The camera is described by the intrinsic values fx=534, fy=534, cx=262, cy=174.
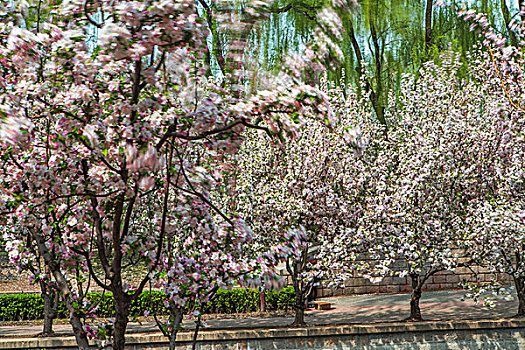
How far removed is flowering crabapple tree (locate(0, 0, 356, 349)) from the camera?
3.79m

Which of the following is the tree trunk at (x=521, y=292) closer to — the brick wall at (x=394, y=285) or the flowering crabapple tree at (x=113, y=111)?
the brick wall at (x=394, y=285)

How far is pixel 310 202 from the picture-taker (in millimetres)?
13141

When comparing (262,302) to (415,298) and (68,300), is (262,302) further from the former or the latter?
(68,300)

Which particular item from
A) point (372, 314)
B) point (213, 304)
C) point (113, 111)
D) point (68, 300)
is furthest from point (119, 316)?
point (213, 304)

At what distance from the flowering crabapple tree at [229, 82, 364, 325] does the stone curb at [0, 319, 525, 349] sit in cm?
145

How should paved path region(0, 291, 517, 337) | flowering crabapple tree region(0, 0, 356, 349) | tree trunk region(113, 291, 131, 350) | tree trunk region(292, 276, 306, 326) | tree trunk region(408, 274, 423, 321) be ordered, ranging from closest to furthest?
flowering crabapple tree region(0, 0, 356, 349)
tree trunk region(113, 291, 131, 350)
tree trunk region(408, 274, 423, 321)
tree trunk region(292, 276, 306, 326)
paved path region(0, 291, 517, 337)

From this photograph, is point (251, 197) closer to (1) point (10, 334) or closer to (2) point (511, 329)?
(2) point (511, 329)

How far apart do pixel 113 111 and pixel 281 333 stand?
772cm

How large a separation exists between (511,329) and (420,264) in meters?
2.26

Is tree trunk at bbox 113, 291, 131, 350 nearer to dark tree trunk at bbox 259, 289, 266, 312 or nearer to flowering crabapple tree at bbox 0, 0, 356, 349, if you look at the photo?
flowering crabapple tree at bbox 0, 0, 356, 349

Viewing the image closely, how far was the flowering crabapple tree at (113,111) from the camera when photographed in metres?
3.79

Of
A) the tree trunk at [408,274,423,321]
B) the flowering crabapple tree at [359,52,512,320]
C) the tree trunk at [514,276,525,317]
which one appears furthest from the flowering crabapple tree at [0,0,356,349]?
the tree trunk at [514,276,525,317]

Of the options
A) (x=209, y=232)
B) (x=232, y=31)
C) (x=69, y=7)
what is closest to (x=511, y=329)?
(x=209, y=232)

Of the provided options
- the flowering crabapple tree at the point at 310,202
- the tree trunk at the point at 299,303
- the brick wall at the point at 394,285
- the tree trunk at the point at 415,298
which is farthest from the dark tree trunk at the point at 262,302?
the tree trunk at the point at 415,298
